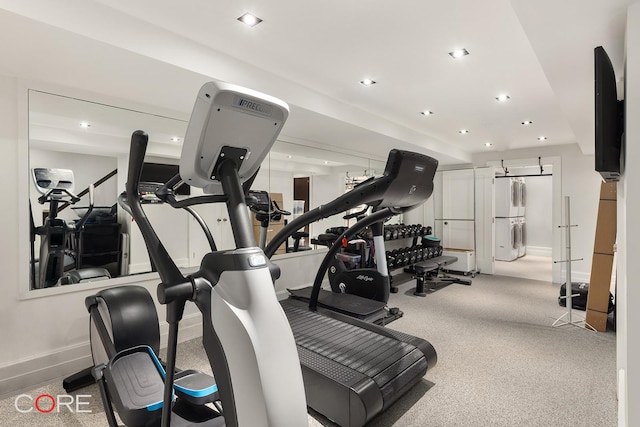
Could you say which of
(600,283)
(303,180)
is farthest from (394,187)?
(600,283)

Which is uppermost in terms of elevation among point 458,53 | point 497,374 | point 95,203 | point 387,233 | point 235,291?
point 458,53

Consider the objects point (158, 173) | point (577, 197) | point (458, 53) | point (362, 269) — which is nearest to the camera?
point (458, 53)

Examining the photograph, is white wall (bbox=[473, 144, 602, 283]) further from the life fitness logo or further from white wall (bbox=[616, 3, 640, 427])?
the life fitness logo

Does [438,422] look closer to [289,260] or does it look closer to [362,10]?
[362,10]

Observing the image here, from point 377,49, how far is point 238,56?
1.15 meters

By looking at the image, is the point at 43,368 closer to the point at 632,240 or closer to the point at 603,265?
the point at 632,240

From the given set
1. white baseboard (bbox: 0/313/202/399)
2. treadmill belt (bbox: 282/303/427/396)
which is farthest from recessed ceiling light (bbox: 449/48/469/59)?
white baseboard (bbox: 0/313/202/399)

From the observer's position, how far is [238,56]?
2.79 meters

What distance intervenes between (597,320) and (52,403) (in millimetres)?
5175

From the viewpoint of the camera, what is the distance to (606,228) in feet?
12.5

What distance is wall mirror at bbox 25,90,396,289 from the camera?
8.95 ft

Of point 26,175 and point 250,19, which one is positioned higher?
point 250,19

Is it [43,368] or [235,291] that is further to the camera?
[43,368]

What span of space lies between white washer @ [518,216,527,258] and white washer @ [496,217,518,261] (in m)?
0.53
